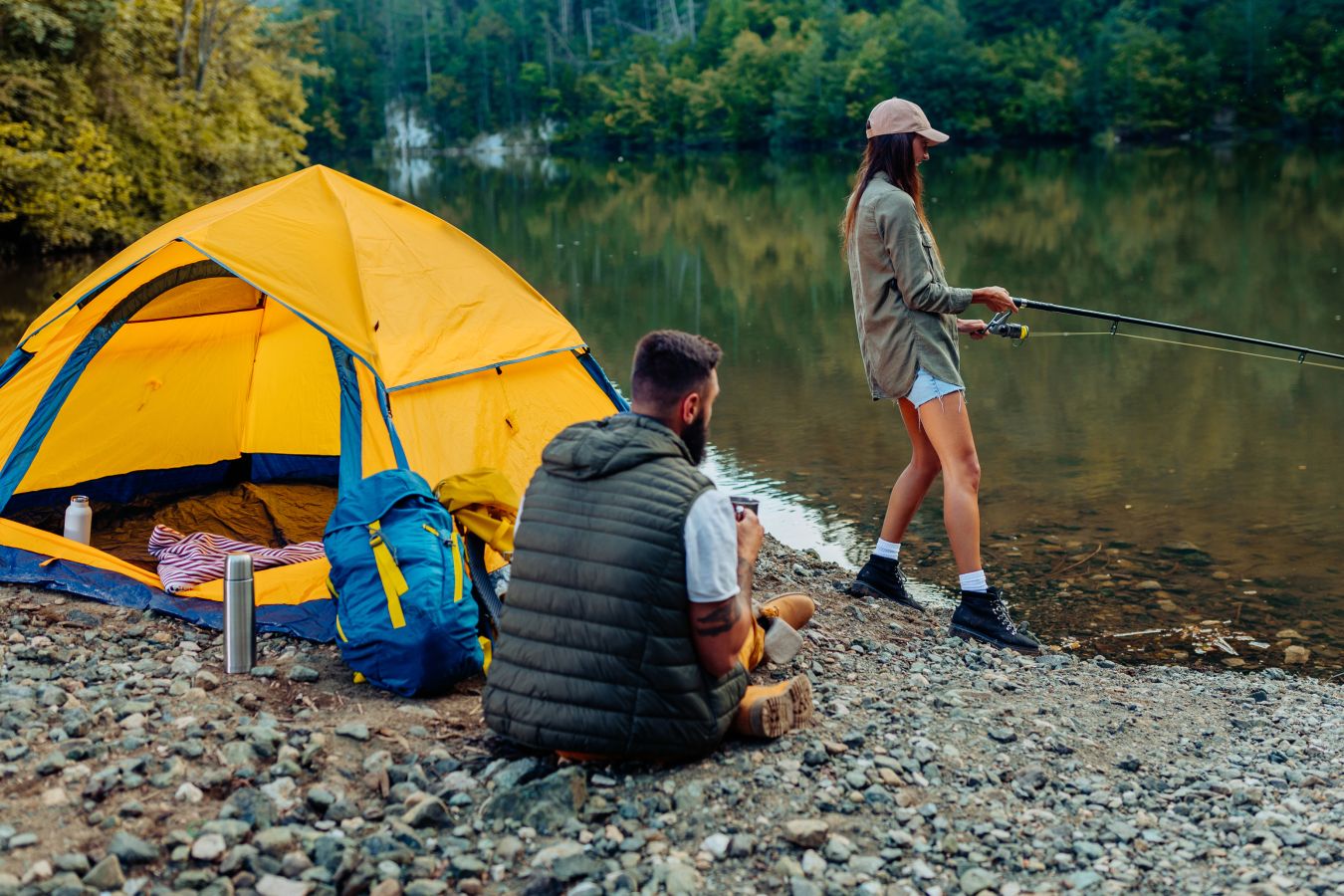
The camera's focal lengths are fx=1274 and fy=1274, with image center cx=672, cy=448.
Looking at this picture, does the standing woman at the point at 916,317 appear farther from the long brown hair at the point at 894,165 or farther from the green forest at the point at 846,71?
the green forest at the point at 846,71

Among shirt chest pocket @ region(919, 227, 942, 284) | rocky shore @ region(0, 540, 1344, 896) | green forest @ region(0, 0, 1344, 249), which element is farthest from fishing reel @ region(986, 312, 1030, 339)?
green forest @ region(0, 0, 1344, 249)

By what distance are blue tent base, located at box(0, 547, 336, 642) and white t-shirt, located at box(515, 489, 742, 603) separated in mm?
2147

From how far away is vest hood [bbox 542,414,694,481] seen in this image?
12.1 ft

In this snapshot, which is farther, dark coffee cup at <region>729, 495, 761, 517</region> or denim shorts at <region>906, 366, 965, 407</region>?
denim shorts at <region>906, 366, 965, 407</region>

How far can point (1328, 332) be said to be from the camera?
44.6ft

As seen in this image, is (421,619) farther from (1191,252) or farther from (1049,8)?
(1049,8)

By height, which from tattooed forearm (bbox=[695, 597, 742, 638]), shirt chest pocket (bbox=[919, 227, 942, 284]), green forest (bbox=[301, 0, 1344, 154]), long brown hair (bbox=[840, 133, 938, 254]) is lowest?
tattooed forearm (bbox=[695, 597, 742, 638])

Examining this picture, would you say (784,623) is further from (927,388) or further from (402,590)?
(927,388)

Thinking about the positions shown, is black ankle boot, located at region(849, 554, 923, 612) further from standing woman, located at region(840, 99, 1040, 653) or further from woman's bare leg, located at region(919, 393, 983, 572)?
woman's bare leg, located at region(919, 393, 983, 572)

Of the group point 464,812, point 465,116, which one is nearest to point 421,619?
point 464,812

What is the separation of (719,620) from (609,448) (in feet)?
1.95

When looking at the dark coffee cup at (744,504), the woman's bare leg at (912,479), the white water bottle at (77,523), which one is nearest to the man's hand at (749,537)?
the dark coffee cup at (744,504)

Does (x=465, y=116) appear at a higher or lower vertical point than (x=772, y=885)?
higher

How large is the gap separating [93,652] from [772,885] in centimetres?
307
